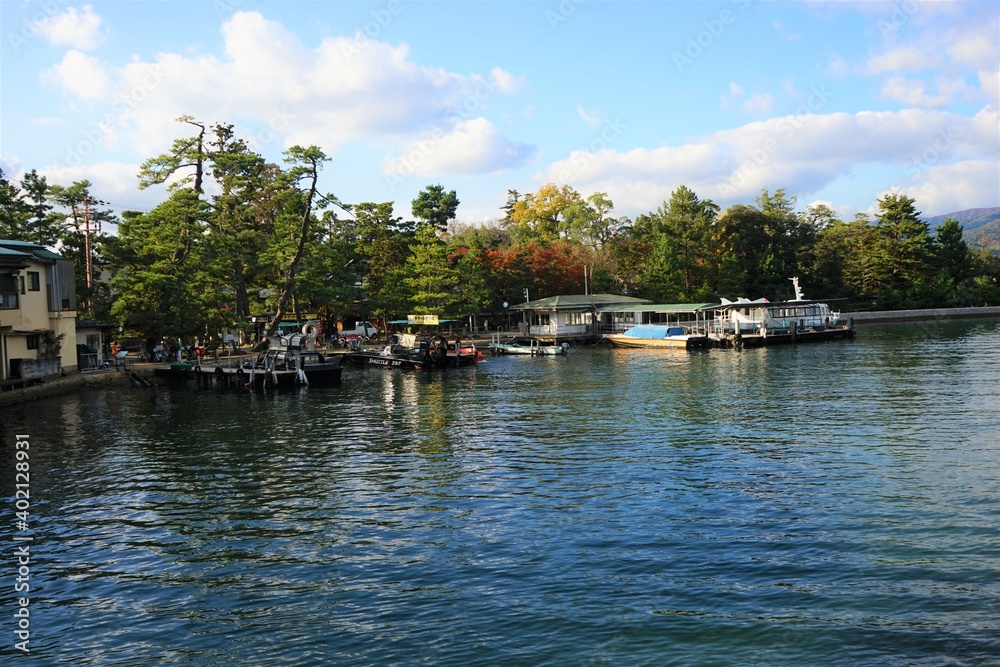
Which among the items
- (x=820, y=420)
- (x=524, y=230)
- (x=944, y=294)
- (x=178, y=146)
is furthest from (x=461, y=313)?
(x=944, y=294)

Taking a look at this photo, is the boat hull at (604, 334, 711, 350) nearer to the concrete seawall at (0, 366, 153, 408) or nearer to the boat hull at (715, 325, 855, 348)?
the boat hull at (715, 325, 855, 348)

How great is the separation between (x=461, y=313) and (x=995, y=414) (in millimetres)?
48687

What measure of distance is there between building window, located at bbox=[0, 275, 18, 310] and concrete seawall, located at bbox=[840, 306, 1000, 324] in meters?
78.8

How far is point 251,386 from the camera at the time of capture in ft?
137

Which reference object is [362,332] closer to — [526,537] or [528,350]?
[528,350]

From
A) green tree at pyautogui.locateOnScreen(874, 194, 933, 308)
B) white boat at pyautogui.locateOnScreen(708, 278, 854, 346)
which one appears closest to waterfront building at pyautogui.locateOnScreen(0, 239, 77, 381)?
white boat at pyautogui.locateOnScreen(708, 278, 854, 346)

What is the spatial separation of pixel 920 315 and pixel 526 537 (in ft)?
296

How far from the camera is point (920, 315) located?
8938 centimetres

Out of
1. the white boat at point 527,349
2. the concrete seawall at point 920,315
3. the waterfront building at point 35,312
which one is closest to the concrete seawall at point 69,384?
the waterfront building at point 35,312

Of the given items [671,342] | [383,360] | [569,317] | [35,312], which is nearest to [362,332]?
[383,360]

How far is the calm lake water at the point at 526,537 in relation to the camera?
416 inches

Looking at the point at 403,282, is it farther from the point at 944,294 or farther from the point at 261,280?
the point at 944,294

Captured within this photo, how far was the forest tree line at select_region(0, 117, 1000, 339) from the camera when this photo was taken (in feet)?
166

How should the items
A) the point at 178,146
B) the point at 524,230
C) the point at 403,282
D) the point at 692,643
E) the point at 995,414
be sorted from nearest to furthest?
1. the point at 692,643
2. the point at 995,414
3. the point at 178,146
4. the point at 403,282
5. the point at 524,230
